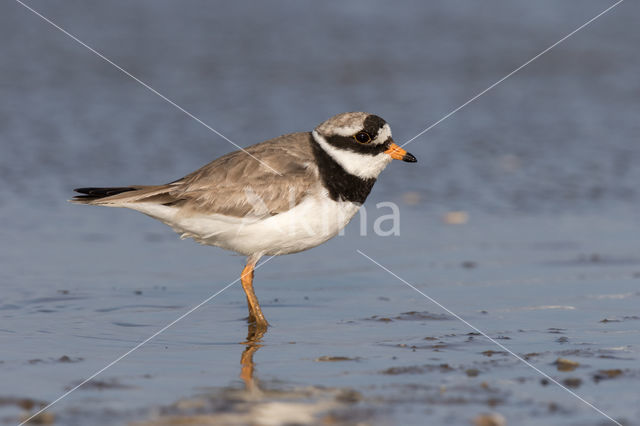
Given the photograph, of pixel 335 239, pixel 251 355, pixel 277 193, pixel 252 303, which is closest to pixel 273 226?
pixel 277 193

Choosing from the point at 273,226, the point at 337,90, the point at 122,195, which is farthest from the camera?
the point at 337,90

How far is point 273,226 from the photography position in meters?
5.91

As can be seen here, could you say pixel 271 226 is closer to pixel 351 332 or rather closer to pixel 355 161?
pixel 355 161

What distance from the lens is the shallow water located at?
15.0 ft

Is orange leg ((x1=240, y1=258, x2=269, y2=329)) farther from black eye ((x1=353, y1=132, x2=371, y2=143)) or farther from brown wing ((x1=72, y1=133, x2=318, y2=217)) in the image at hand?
black eye ((x1=353, y1=132, x2=371, y2=143))

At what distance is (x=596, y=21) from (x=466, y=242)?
11973mm

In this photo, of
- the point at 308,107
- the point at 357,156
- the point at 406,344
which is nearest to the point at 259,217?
the point at 357,156

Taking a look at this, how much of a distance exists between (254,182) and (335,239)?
250 centimetres

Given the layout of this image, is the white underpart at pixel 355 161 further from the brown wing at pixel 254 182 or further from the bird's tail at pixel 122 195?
the bird's tail at pixel 122 195

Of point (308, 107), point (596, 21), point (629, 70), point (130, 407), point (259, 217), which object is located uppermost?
point (596, 21)

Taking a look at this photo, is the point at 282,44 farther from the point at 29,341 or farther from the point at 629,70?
the point at 29,341

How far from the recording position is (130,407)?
419 cm

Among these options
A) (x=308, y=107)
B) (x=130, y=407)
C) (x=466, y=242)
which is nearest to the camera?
(x=130, y=407)

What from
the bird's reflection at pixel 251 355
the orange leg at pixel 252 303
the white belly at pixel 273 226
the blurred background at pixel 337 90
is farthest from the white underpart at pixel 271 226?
the blurred background at pixel 337 90
